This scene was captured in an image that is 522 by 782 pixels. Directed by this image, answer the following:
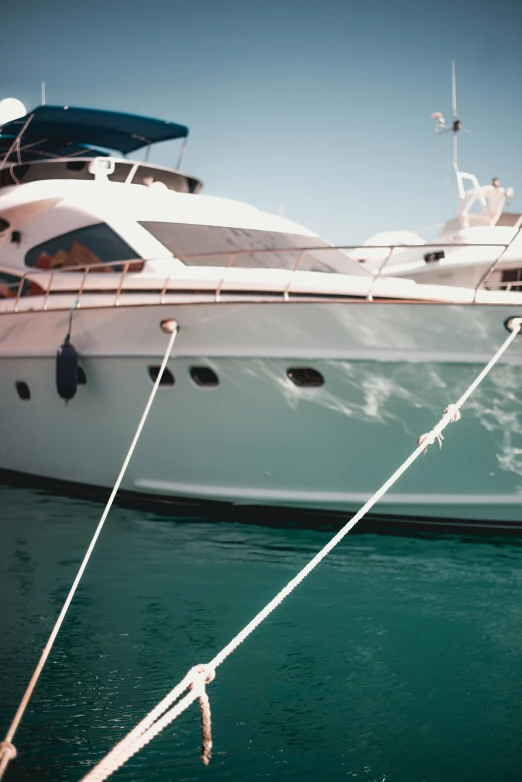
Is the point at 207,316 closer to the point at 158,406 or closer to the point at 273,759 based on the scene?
the point at 158,406

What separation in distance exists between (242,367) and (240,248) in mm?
1880

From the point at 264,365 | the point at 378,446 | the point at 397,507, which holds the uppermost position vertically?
the point at 264,365

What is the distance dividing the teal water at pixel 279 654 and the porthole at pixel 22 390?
200 centimetres

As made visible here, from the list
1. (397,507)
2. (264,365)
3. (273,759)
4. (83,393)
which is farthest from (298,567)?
(83,393)

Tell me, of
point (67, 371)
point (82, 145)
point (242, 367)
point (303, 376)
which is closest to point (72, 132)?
point (82, 145)

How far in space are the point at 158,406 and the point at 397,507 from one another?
2.18 meters

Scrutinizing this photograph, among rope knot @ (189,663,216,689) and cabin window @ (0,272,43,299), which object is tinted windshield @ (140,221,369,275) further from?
rope knot @ (189,663,216,689)

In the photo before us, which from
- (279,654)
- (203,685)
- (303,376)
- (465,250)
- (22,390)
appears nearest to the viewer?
(203,685)

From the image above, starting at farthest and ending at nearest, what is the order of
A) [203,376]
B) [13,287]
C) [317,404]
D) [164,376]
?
[13,287] < [164,376] < [203,376] < [317,404]

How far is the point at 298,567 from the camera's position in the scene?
5.25 meters

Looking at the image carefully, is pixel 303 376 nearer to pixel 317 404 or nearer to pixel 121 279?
pixel 317 404

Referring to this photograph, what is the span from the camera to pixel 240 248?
7.49 meters

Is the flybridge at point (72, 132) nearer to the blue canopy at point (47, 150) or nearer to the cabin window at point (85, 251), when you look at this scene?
the blue canopy at point (47, 150)

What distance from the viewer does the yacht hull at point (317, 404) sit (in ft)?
18.6
